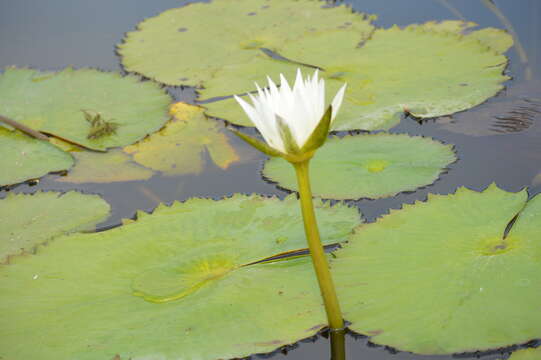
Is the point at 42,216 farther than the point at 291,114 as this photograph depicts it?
Yes

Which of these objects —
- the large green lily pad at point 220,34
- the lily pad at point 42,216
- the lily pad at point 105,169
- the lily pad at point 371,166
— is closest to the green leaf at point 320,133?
the lily pad at point 371,166

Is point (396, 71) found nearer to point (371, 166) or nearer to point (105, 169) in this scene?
point (371, 166)

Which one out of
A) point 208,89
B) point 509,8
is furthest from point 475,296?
point 509,8

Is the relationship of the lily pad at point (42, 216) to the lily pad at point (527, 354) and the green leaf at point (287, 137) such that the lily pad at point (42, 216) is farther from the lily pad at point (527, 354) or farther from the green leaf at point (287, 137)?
the lily pad at point (527, 354)

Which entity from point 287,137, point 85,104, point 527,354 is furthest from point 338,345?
point 85,104

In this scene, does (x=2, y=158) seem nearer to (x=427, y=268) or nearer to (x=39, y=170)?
(x=39, y=170)

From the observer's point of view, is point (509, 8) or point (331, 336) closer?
point (331, 336)
